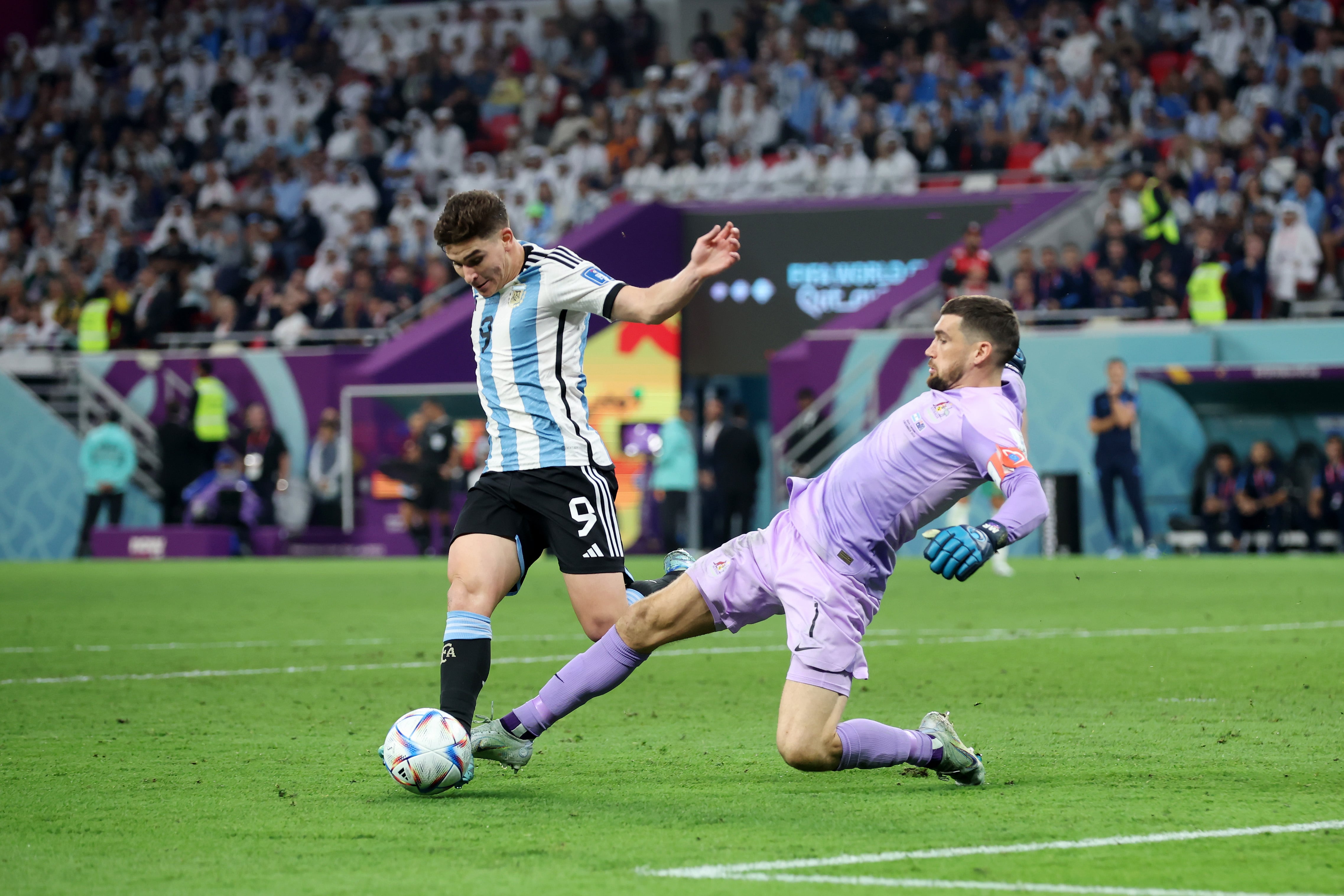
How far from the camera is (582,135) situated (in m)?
26.9

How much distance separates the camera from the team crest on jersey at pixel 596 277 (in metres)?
6.38

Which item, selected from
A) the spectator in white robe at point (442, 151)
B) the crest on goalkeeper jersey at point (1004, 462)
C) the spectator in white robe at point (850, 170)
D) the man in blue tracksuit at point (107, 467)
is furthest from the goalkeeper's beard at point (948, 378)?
the spectator in white robe at point (442, 151)

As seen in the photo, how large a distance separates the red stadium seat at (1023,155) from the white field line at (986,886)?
20.4m

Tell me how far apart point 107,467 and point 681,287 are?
20.6 meters

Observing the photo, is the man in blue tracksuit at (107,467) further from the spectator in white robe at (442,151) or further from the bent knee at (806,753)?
the bent knee at (806,753)

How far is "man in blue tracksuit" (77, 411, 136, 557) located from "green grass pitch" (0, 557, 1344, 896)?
39.5 ft

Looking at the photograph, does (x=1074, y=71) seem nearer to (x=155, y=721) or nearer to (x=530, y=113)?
(x=530, y=113)

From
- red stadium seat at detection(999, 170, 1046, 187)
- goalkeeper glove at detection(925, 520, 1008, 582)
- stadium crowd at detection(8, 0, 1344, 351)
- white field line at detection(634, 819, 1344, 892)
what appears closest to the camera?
white field line at detection(634, 819, 1344, 892)

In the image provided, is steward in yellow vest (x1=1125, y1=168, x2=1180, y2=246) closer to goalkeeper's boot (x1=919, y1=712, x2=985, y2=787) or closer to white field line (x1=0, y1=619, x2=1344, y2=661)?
white field line (x1=0, y1=619, x2=1344, y2=661)

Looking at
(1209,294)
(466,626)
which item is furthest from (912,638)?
(1209,294)

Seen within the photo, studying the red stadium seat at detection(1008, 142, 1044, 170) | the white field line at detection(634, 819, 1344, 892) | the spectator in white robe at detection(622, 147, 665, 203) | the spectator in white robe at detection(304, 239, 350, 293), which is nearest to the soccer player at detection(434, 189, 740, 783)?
the white field line at detection(634, 819, 1344, 892)

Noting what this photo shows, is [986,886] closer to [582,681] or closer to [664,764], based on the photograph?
[582,681]

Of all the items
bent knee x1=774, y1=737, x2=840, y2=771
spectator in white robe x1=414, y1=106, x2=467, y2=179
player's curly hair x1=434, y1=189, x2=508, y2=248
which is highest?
spectator in white robe x1=414, y1=106, x2=467, y2=179

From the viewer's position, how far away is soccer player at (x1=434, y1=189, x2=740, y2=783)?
6.19m
